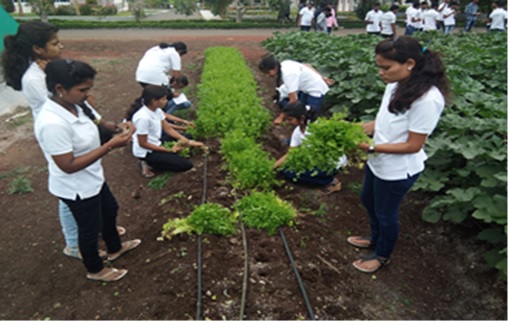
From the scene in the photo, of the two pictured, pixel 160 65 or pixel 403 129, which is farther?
pixel 160 65

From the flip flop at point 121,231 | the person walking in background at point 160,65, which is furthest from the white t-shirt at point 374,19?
the flip flop at point 121,231

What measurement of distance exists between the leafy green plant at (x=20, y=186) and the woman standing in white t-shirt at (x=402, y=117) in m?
4.34

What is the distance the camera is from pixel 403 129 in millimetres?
2717

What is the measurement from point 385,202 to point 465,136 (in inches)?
72.7

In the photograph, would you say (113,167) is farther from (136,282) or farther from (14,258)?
(136,282)

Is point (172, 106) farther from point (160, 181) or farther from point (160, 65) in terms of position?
point (160, 181)

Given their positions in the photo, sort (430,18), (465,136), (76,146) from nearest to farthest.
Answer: (76,146), (465,136), (430,18)

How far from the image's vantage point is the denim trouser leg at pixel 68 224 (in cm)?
329

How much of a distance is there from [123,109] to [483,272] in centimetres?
727

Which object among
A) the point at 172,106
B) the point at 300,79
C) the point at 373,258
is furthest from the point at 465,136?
the point at 172,106

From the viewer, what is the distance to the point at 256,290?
3.11 m

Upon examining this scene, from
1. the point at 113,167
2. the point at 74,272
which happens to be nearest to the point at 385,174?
the point at 74,272

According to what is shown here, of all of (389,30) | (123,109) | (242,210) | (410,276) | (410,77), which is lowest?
(410,276)

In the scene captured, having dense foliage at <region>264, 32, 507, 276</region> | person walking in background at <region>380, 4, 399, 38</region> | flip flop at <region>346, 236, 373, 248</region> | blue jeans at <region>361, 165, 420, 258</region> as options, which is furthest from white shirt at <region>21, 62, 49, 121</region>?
person walking in background at <region>380, 4, 399, 38</region>
